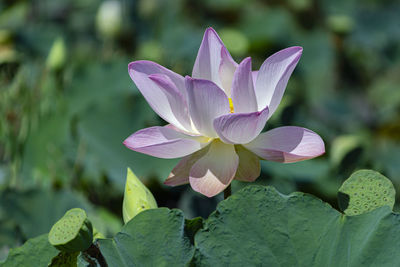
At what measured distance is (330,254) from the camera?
1.66 ft

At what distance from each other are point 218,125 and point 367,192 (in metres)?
0.16

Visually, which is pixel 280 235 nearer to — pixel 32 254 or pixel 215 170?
pixel 215 170

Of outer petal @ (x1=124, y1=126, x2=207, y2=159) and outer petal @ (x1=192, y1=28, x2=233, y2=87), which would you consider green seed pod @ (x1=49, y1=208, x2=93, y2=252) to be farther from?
outer petal @ (x1=192, y1=28, x2=233, y2=87)

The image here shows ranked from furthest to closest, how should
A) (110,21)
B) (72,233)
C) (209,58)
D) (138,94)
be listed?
(110,21) < (138,94) < (209,58) < (72,233)

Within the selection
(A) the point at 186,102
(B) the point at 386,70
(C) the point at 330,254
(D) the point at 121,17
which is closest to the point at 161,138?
(A) the point at 186,102

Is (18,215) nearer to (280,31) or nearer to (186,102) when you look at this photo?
(186,102)

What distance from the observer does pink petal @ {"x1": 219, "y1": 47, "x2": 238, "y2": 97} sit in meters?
0.57

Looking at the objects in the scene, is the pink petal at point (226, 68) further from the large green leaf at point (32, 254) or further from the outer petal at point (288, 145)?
the large green leaf at point (32, 254)

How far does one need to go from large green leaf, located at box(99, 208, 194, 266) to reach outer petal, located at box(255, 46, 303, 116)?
15 cm

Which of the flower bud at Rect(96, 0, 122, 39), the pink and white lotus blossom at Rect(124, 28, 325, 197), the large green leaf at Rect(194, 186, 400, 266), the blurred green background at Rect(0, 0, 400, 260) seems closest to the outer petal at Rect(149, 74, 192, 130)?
the pink and white lotus blossom at Rect(124, 28, 325, 197)

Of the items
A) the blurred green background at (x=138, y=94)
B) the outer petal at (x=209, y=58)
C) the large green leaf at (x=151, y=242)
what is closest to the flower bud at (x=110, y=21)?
the blurred green background at (x=138, y=94)

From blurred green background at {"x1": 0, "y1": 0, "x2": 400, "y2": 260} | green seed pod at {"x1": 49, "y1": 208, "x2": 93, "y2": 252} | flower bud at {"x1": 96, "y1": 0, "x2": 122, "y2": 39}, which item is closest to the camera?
green seed pod at {"x1": 49, "y1": 208, "x2": 93, "y2": 252}

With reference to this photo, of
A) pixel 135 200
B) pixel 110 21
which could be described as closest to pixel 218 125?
pixel 135 200

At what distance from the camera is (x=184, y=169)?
0.56 m
